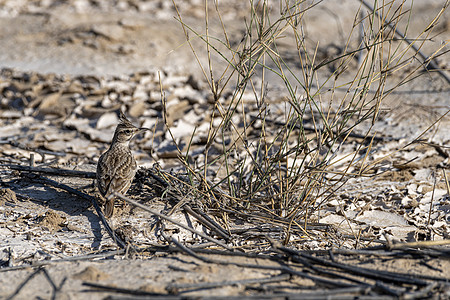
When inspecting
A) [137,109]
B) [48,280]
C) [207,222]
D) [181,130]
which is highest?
[137,109]

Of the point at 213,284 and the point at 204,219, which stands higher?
the point at 204,219

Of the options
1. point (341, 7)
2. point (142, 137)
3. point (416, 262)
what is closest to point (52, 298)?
point (416, 262)

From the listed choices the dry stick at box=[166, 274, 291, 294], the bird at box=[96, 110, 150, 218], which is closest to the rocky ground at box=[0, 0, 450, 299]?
the dry stick at box=[166, 274, 291, 294]

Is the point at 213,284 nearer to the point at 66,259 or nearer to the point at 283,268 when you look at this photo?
the point at 283,268

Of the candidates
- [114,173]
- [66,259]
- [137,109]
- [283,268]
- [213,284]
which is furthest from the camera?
[137,109]

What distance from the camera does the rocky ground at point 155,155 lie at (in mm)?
3062

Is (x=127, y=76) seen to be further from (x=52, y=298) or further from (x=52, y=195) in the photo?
(x=52, y=298)

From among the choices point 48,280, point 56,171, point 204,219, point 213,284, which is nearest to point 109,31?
point 56,171

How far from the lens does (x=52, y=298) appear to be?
271 cm

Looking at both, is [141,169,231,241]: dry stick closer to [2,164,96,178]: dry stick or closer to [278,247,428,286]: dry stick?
[278,247,428,286]: dry stick

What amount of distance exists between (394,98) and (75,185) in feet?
14.4

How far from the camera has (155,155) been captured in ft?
20.0

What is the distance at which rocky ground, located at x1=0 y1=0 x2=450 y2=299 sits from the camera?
3062 mm

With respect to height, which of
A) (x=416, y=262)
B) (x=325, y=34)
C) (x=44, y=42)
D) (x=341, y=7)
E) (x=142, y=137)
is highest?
(x=341, y=7)
